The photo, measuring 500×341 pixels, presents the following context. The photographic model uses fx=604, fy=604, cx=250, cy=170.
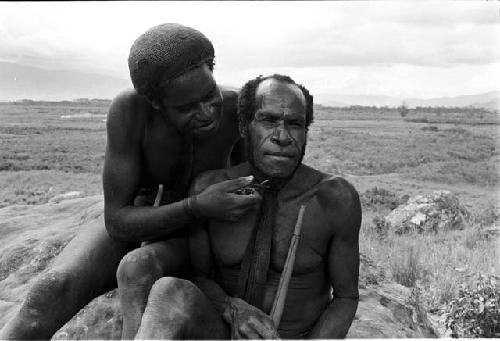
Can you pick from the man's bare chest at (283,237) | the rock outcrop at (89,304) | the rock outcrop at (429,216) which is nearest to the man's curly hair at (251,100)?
the man's bare chest at (283,237)

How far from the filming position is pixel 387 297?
5.37m

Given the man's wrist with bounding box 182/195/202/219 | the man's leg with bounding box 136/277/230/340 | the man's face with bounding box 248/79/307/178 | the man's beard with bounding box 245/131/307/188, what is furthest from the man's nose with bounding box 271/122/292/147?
the man's leg with bounding box 136/277/230/340

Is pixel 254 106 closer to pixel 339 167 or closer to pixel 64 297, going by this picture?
pixel 64 297

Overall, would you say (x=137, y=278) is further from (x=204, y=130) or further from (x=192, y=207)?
(x=204, y=130)

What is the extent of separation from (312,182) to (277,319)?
749mm

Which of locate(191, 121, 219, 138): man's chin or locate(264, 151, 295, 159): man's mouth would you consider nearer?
locate(264, 151, 295, 159): man's mouth

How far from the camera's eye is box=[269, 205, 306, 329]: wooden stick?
3.14 m

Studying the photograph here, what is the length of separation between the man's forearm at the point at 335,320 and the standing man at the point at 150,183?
73 cm

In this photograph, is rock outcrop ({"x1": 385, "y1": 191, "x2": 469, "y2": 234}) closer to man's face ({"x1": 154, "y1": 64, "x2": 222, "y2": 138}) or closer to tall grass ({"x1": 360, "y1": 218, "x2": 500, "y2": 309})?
tall grass ({"x1": 360, "y1": 218, "x2": 500, "y2": 309})

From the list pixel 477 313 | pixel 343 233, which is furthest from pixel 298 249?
pixel 477 313

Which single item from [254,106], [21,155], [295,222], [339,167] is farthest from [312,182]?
[21,155]

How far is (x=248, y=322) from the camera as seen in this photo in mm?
2969

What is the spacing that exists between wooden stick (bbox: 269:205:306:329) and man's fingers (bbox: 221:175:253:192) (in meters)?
0.33

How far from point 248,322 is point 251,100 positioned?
117 cm
